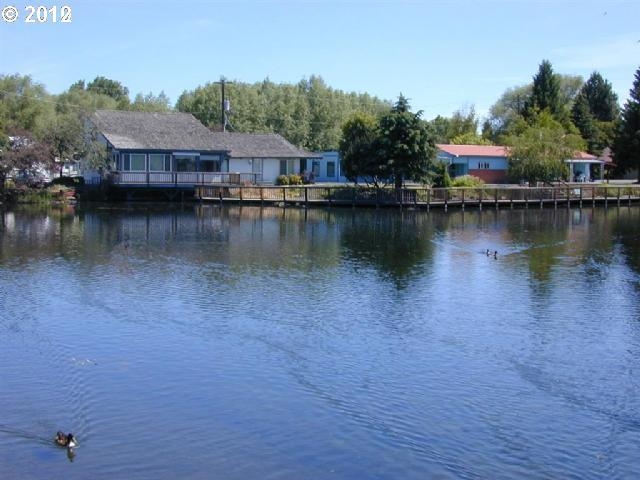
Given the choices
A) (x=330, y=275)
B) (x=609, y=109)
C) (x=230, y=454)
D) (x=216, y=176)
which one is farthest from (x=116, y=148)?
(x=609, y=109)

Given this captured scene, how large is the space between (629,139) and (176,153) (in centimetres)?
4768

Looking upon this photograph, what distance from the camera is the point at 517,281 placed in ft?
95.8

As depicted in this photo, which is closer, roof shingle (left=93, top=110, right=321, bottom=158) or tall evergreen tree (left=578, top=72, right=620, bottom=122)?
roof shingle (left=93, top=110, right=321, bottom=158)

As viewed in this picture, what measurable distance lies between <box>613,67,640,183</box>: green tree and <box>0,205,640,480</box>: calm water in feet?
173

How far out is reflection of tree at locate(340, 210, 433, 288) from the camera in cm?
3294

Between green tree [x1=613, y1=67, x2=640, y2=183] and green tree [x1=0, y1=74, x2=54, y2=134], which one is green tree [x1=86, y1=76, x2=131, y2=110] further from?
green tree [x1=613, y1=67, x2=640, y2=183]

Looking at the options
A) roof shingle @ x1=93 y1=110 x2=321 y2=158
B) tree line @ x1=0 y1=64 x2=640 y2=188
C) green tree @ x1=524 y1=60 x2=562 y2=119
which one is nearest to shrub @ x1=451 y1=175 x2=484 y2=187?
tree line @ x1=0 y1=64 x2=640 y2=188

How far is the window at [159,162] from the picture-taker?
66.1 metres

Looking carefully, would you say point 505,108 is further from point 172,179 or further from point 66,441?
point 66,441

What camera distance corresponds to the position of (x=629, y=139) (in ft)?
277

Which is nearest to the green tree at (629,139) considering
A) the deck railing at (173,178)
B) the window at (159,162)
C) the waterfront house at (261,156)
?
the waterfront house at (261,156)

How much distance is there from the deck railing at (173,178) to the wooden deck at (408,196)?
1.10 meters

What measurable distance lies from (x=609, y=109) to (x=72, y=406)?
367 ft

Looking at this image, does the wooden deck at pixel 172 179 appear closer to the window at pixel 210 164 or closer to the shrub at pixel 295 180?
the window at pixel 210 164
